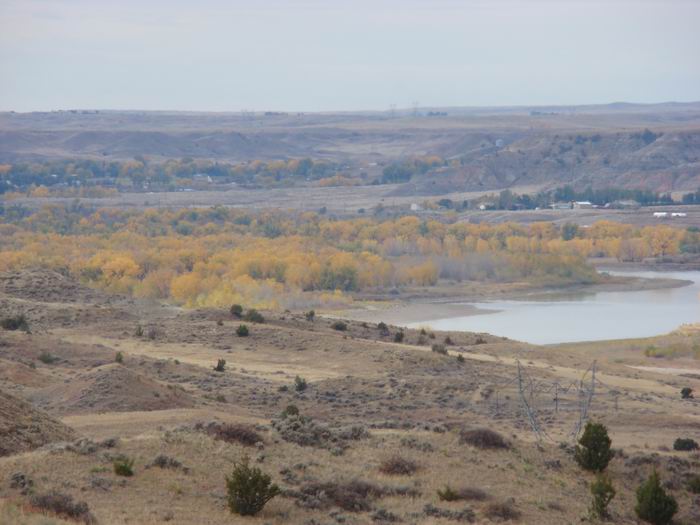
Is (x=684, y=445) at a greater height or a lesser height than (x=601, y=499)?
lesser

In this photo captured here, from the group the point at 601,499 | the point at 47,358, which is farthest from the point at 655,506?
the point at 47,358

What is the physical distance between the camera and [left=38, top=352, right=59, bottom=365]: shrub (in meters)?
31.6

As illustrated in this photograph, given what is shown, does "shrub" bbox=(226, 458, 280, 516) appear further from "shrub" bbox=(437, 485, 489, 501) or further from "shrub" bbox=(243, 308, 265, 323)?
"shrub" bbox=(243, 308, 265, 323)

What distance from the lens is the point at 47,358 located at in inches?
1250

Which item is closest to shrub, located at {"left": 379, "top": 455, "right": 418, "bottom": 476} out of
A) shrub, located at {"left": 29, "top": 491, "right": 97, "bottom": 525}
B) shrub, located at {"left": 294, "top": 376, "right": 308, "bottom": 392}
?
shrub, located at {"left": 29, "top": 491, "right": 97, "bottom": 525}

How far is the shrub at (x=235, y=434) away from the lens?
17.7 metres

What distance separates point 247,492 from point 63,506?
2.29 m

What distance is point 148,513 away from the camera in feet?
44.1

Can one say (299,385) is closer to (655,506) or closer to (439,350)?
(439,350)

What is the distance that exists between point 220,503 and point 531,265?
68.9 meters

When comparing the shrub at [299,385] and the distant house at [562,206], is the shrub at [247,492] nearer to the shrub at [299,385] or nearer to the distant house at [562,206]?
the shrub at [299,385]

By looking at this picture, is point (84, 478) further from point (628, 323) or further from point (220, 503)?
point (628, 323)

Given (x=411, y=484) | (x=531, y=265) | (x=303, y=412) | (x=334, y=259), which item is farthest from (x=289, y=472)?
(x=531, y=265)

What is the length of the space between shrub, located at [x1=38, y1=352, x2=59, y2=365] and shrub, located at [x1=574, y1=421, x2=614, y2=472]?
16727mm
